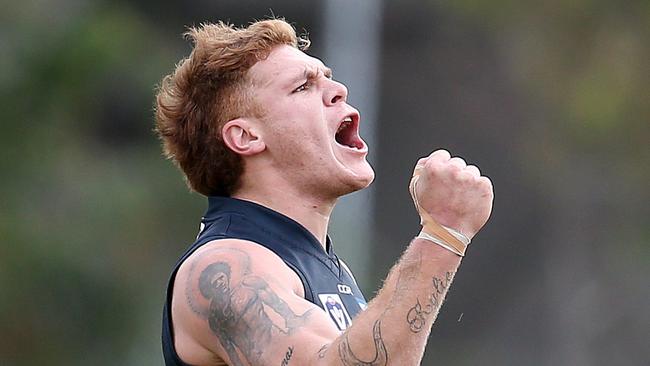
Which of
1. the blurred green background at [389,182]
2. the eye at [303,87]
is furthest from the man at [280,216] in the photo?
the blurred green background at [389,182]

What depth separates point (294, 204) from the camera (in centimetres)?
396

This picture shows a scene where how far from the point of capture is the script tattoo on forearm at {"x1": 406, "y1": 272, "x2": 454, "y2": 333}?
10.4ft

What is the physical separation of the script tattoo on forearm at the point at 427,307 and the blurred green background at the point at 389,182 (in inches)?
382

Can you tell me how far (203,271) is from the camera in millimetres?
3547

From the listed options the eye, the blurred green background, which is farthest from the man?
the blurred green background

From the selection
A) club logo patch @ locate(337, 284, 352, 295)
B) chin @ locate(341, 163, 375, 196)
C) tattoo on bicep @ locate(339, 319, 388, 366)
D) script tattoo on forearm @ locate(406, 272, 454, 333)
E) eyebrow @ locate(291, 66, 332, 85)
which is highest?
eyebrow @ locate(291, 66, 332, 85)

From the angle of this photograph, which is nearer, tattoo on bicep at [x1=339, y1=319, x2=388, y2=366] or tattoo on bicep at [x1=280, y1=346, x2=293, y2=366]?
tattoo on bicep at [x1=339, y1=319, x2=388, y2=366]

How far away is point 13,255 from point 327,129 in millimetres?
10731

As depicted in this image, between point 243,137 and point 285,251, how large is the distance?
40cm

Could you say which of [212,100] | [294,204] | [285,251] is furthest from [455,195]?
[212,100]

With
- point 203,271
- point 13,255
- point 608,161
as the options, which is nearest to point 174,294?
point 203,271

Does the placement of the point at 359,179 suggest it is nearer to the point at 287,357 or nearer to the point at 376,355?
the point at 287,357

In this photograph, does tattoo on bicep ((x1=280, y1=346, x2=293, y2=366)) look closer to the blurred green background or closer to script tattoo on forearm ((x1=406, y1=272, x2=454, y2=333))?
script tattoo on forearm ((x1=406, y1=272, x2=454, y2=333))

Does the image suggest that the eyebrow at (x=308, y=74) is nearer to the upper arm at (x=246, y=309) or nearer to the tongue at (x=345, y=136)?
the tongue at (x=345, y=136)
